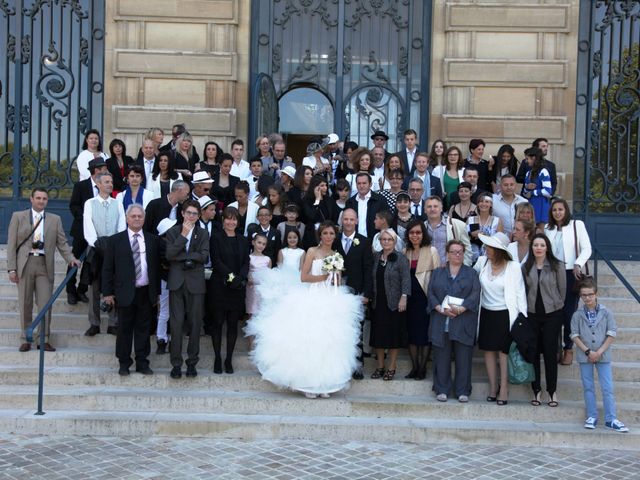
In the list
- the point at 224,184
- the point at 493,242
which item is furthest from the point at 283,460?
the point at 224,184

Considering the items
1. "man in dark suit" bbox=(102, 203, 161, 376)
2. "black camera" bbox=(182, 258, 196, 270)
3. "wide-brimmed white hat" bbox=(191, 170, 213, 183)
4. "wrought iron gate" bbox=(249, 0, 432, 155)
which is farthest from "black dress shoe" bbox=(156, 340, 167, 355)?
"wrought iron gate" bbox=(249, 0, 432, 155)

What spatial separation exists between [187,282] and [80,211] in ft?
7.12

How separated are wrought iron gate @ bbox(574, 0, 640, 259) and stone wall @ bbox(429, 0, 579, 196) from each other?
32 centimetres

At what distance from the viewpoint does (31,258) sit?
1007 cm

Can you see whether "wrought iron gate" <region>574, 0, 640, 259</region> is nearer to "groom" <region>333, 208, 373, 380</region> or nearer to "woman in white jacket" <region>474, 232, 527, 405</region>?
"woman in white jacket" <region>474, 232, 527, 405</region>

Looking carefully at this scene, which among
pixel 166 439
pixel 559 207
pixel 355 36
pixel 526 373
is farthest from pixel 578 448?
pixel 355 36

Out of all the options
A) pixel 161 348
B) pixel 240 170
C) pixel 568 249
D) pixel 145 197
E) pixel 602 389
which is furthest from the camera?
pixel 240 170

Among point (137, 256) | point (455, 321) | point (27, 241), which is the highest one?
point (27, 241)

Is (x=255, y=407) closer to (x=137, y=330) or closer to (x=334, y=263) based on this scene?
(x=137, y=330)

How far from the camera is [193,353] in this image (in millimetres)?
9422

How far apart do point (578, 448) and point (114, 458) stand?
451 cm

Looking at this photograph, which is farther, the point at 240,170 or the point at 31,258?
the point at 240,170

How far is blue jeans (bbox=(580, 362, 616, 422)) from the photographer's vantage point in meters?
8.67

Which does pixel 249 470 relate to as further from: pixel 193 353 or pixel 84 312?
pixel 84 312
